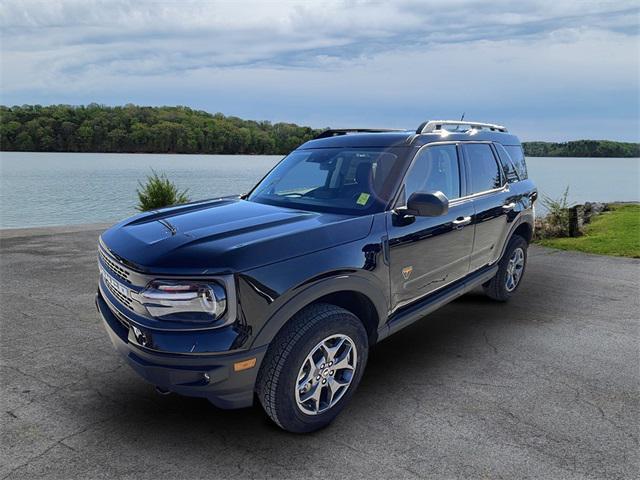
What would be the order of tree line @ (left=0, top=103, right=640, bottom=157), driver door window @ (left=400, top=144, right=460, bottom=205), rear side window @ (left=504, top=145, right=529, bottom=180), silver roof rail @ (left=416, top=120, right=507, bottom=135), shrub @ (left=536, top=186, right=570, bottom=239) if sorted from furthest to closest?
tree line @ (left=0, top=103, right=640, bottom=157) < shrub @ (left=536, top=186, right=570, bottom=239) < rear side window @ (left=504, top=145, right=529, bottom=180) < silver roof rail @ (left=416, top=120, right=507, bottom=135) < driver door window @ (left=400, top=144, right=460, bottom=205)

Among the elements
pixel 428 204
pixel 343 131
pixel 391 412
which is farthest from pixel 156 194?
pixel 391 412

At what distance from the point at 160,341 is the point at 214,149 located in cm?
3361

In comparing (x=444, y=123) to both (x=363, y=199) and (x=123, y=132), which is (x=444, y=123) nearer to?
(x=363, y=199)

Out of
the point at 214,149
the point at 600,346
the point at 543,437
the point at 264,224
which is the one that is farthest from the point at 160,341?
the point at 214,149

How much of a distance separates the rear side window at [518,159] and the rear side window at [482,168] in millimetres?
574

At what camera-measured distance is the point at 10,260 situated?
25.0 ft

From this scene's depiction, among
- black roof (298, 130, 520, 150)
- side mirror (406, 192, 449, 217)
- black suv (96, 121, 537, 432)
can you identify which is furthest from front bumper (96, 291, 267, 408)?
black roof (298, 130, 520, 150)

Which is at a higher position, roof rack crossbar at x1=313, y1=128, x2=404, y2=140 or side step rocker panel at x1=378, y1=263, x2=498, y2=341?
roof rack crossbar at x1=313, y1=128, x2=404, y2=140

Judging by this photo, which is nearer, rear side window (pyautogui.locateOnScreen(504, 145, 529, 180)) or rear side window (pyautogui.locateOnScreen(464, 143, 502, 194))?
rear side window (pyautogui.locateOnScreen(464, 143, 502, 194))

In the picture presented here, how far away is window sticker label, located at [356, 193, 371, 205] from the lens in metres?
3.49

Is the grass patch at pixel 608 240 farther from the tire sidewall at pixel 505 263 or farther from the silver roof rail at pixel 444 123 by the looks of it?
the silver roof rail at pixel 444 123

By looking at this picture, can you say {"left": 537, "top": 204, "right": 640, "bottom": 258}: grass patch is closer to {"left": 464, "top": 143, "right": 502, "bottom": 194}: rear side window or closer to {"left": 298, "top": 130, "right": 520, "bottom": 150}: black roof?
{"left": 464, "top": 143, "right": 502, "bottom": 194}: rear side window

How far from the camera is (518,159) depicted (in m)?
5.73

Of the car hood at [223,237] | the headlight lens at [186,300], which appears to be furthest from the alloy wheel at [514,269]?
the headlight lens at [186,300]
